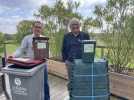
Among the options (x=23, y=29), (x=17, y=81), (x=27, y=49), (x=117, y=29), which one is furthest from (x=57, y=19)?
(x=17, y=81)

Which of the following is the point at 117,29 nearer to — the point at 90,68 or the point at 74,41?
the point at 74,41

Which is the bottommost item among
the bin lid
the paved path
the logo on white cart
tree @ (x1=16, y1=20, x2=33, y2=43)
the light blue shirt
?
the paved path

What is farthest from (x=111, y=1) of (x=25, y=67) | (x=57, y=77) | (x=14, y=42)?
(x=14, y=42)

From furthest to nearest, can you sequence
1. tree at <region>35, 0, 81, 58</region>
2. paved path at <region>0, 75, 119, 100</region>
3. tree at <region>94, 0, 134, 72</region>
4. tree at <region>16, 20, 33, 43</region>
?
tree at <region>16, 20, 33, 43</region>
tree at <region>35, 0, 81, 58</region>
tree at <region>94, 0, 134, 72</region>
paved path at <region>0, 75, 119, 100</region>

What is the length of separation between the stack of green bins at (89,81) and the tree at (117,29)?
2281 mm

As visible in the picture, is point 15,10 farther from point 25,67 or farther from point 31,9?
point 25,67

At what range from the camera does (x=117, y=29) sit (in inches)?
227

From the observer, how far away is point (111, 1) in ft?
18.8

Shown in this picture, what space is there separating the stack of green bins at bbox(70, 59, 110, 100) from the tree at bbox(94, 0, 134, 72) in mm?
2281

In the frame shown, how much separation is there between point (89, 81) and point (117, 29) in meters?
2.52

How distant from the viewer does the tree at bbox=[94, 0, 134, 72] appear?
567 cm

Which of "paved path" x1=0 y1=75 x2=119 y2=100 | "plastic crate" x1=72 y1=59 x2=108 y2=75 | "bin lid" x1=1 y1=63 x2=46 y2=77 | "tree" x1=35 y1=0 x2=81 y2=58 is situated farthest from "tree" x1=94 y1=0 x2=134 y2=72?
"bin lid" x1=1 y1=63 x2=46 y2=77

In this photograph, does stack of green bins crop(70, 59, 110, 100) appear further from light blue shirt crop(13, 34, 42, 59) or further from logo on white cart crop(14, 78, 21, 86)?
light blue shirt crop(13, 34, 42, 59)

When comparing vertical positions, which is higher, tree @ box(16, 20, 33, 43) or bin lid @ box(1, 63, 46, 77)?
tree @ box(16, 20, 33, 43)
